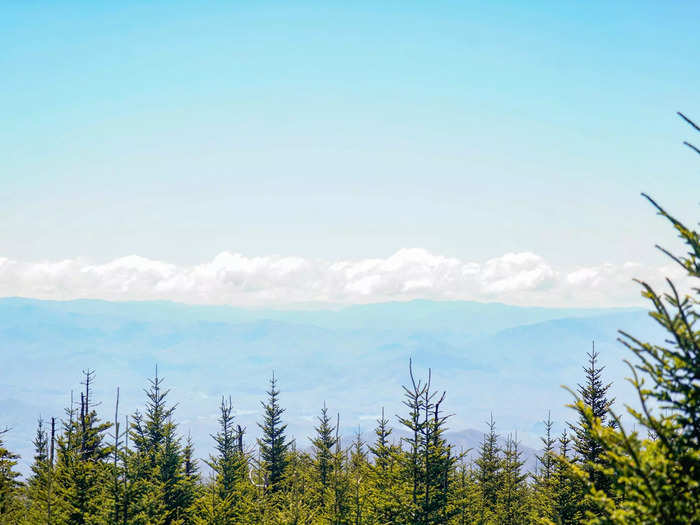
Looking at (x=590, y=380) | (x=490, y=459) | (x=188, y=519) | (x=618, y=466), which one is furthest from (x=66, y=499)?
(x=490, y=459)

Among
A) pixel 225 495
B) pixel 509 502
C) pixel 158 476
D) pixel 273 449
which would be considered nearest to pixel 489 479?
pixel 509 502

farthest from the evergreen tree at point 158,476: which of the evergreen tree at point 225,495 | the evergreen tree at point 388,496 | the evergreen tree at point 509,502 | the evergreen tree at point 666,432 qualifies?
the evergreen tree at point 509,502

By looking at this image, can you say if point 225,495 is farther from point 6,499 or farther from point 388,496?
point 6,499

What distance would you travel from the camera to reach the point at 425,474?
20219 millimetres

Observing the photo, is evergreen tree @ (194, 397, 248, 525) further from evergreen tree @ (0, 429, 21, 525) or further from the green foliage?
the green foliage

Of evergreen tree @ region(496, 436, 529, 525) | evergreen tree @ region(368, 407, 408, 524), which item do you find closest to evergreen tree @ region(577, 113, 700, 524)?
evergreen tree @ region(368, 407, 408, 524)

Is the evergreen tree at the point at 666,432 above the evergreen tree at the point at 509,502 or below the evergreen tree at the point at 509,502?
above

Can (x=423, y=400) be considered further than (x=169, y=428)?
No

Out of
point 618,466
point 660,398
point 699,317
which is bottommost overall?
point 618,466

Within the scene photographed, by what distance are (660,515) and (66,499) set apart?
23.8 meters

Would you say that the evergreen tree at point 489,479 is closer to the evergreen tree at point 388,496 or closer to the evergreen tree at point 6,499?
the evergreen tree at point 388,496

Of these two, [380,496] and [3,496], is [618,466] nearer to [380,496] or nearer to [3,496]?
→ [380,496]

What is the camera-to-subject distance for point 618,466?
22.7 ft

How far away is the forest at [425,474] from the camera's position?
6.70m
